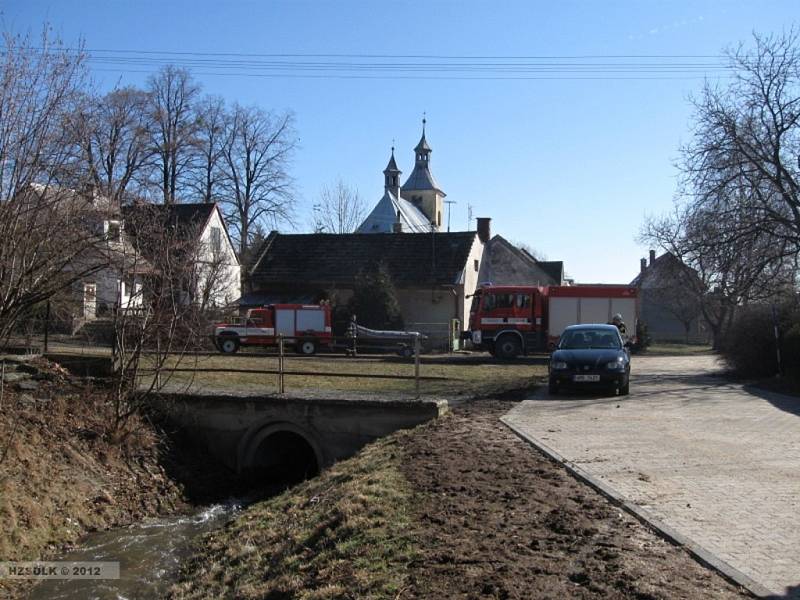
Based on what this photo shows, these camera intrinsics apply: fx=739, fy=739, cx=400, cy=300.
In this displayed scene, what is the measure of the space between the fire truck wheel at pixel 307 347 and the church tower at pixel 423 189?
6169 centimetres

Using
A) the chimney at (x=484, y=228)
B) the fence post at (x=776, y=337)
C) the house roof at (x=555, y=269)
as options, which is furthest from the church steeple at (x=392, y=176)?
the fence post at (x=776, y=337)

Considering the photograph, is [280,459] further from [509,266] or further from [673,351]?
[509,266]

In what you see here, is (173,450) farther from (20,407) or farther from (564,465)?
(564,465)

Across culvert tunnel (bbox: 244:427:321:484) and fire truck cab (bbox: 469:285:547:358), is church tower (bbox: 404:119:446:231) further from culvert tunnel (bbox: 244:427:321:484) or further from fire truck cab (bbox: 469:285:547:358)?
culvert tunnel (bbox: 244:427:321:484)

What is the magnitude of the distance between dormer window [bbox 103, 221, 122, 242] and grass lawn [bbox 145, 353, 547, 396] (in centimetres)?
304

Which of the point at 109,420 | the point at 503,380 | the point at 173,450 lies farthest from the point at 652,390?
the point at 109,420

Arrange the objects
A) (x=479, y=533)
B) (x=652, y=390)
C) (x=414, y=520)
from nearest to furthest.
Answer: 1. (x=479, y=533)
2. (x=414, y=520)
3. (x=652, y=390)

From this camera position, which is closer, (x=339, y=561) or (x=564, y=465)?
(x=339, y=561)

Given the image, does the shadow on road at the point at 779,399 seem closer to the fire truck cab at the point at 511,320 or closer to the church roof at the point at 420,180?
the fire truck cab at the point at 511,320

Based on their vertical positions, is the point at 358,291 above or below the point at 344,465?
above

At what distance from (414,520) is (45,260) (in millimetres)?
8185

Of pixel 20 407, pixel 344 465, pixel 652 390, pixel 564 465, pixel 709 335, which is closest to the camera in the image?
pixel 564 465

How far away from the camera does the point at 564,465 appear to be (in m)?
8.78

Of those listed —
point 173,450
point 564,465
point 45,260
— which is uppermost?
point 45,260
